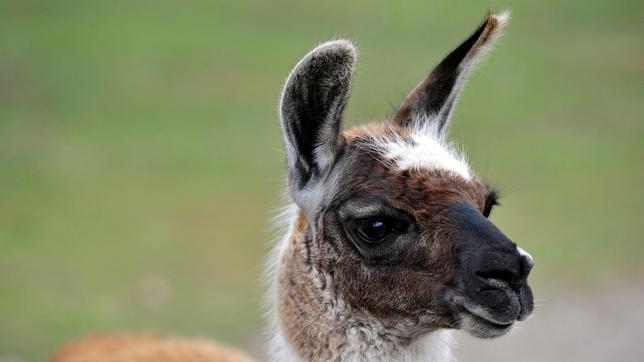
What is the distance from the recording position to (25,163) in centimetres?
1391

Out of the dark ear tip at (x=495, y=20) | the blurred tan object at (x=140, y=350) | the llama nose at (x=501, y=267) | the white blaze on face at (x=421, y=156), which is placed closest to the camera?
the llama nose at (x=501, y=267)

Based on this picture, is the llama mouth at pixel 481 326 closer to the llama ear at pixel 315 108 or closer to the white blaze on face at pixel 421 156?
the white blaze on face at pixel 421 156

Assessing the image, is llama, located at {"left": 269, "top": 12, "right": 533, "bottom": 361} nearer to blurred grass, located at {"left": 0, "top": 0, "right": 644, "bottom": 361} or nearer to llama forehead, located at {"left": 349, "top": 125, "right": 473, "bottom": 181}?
llama forehead, located at {"left": 349, "top": 125, "right": 473, "bottom": 181}

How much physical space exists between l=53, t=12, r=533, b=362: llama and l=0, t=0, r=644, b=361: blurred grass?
11.8 ft

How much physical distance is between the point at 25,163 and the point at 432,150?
402 inches

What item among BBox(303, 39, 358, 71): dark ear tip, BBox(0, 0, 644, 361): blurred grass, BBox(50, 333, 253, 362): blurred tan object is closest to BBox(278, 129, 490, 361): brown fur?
BBox(303, 39, 358, 71): dark ear tip

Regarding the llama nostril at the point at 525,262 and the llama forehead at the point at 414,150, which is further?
the llama forehead at the point at 414,150

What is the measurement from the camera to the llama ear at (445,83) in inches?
187

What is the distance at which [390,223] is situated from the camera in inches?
169

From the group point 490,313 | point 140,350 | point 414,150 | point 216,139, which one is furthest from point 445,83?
point 216,139

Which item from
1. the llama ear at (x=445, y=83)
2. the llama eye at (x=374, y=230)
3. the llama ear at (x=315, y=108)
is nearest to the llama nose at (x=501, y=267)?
the llama eye at (x=374, y=230)

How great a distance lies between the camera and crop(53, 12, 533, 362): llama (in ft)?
13.5

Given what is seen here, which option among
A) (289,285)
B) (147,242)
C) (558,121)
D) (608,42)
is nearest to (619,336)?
(147,242)

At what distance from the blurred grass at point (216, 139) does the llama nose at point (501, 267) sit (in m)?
4.25
